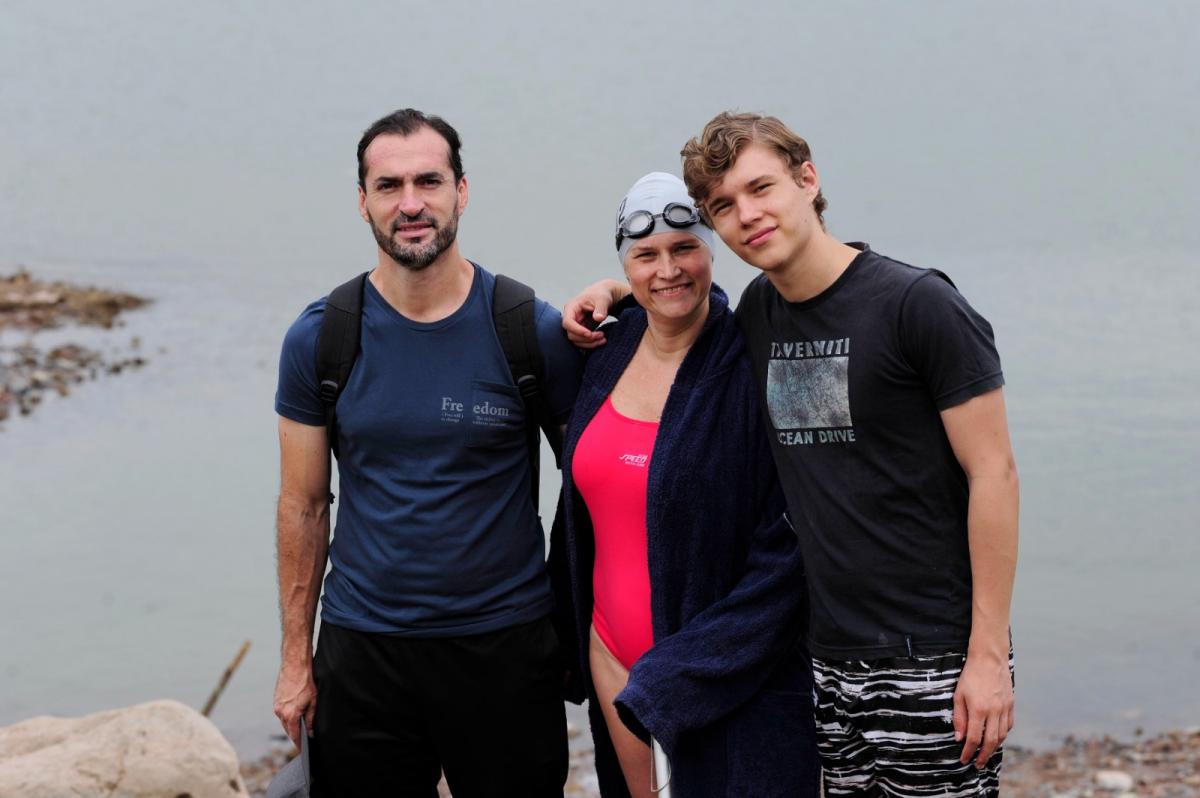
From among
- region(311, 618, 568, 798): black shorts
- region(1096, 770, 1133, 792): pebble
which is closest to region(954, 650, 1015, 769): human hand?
region(311, 618, 568, 798): black shorts

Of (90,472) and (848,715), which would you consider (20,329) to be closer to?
(90,472)

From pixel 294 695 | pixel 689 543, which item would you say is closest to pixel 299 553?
Result: pixel 294 695

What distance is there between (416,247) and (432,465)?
0.60m

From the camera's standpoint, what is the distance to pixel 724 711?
3.65 m

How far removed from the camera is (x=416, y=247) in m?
3.81

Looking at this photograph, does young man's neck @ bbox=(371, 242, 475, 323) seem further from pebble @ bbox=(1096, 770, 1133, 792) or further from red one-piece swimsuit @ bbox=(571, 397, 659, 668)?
pebble @ bbox=(1096, 770, 1133, 792)

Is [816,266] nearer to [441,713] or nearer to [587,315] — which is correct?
[587,315]

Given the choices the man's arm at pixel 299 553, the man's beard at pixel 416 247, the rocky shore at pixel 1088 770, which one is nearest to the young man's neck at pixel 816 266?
the man's beard at pixel 416 247

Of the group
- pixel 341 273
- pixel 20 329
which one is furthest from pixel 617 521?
pixel 341 273

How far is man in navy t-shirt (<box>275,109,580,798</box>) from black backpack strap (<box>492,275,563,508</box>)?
26 millimetres

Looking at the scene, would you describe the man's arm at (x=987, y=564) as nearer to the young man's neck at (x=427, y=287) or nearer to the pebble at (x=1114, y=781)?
the young man's neck at (x=427, y=287)

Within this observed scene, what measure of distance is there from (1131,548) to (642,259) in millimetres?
10575

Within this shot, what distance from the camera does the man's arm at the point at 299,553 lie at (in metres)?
4.00

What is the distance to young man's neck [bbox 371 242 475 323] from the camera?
12.7 feet
